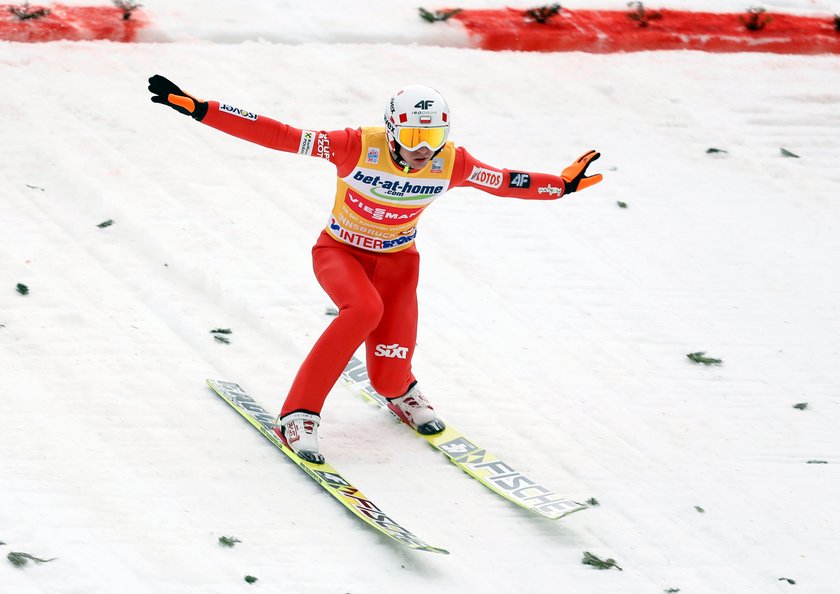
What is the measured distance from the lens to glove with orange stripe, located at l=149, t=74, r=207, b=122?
5.23 metres

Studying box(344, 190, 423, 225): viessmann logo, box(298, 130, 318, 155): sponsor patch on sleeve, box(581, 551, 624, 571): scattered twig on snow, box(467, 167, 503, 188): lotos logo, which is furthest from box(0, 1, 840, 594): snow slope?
box(298, 130, 318, 155): sponsor patch on sleeve

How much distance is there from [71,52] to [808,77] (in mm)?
6146

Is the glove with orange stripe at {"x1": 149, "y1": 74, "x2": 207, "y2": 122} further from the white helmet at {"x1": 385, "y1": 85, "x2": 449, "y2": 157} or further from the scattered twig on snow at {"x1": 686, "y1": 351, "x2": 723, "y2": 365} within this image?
the scattered twig on snow at {"x1": 686, "y1": 351, "x2": 723, "y2": 365}

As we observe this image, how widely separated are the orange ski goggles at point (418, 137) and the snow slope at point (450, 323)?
5.06 ft

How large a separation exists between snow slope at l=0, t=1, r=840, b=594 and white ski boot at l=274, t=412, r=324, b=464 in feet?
0.36

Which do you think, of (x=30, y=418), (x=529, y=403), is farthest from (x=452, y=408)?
(x=30, y=418)

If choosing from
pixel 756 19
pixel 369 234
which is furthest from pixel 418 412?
pixel 756 19

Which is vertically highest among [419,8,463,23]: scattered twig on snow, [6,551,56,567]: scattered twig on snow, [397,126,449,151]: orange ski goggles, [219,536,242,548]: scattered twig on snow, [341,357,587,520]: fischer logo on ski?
[419,8,463,23]: scattered twig on snow

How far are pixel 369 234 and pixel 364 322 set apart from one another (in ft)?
1.56

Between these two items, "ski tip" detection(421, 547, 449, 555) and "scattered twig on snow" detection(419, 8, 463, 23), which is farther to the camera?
"scattered twig on snow" detection(419, 8, 463, 23)

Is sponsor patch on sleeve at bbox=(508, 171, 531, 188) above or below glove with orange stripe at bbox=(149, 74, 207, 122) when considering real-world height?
below

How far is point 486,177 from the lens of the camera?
19.5 feet

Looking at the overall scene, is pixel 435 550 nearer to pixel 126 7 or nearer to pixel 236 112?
pixel 236 112

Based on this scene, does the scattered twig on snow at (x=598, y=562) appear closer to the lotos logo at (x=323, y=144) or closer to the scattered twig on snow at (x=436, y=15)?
the lotos logo at (x=323, y=144)
